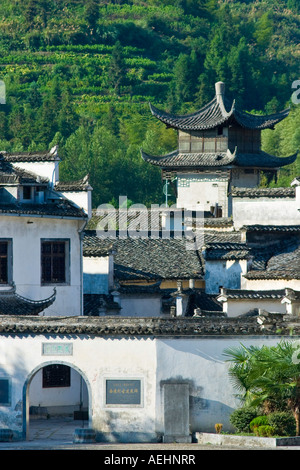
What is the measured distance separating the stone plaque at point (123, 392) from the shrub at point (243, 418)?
235 cm

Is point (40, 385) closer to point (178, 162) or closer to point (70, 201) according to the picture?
point (70, 201)

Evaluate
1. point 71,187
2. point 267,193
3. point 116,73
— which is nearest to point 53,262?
point 71,187

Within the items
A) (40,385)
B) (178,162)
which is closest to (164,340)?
(40,385)

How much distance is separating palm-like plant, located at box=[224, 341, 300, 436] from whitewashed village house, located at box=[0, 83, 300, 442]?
61 centimetres

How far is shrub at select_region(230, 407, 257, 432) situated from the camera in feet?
90.9

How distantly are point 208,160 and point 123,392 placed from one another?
140ft

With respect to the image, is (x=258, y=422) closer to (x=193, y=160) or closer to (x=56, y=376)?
(x=56, y=376)

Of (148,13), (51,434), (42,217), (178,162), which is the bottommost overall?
(51,434)

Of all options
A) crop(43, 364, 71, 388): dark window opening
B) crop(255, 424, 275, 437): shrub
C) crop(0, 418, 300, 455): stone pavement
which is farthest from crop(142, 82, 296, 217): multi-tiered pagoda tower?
crop(255, 424, 275, 437): shrub

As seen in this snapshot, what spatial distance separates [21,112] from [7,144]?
1445cm

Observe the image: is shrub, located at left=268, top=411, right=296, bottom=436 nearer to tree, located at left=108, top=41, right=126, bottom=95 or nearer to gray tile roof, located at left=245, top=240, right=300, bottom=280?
gray tile roof, located at left=245, top=240, right=300, bottom=280

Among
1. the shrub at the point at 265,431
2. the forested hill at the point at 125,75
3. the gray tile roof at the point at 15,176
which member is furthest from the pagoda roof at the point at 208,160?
the shrub at the point at 265,431

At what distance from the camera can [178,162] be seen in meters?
70.8

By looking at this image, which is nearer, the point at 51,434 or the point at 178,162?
the point at 51,434
